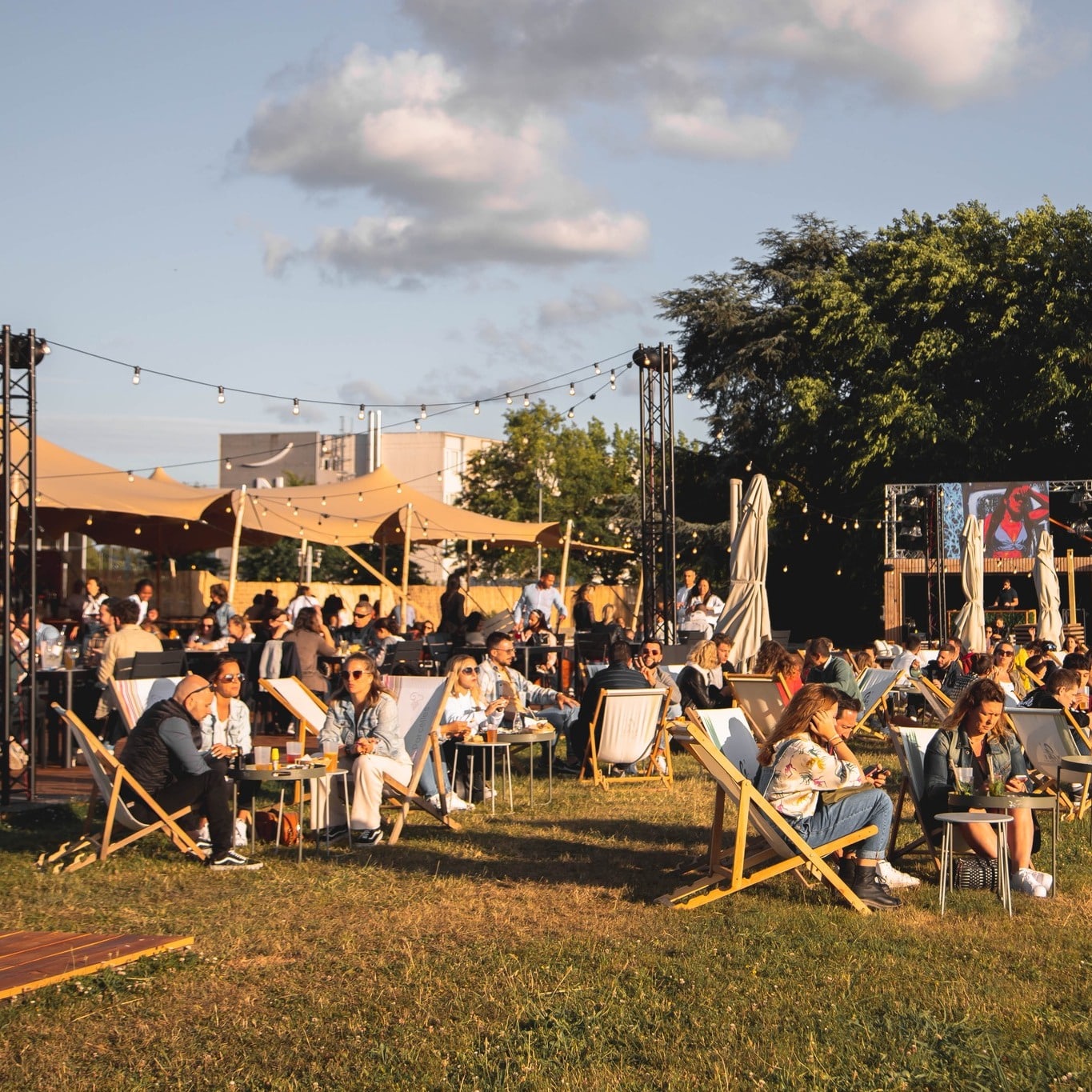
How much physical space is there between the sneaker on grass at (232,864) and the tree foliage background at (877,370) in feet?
88.3

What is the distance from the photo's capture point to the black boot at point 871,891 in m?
6.31

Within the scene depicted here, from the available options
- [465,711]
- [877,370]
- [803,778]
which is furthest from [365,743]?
[877,370]

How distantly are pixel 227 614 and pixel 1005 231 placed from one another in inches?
972

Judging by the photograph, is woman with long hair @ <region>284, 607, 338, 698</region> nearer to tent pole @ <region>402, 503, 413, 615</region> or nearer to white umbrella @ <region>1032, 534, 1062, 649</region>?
tent pole @ <region>402, 503, 413, 615</region>

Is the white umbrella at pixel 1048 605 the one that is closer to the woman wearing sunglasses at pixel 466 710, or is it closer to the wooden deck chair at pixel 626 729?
the wooden deck chair at pixel 626 729

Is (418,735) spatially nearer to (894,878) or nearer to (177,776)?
(177,776)

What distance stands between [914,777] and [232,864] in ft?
11.7

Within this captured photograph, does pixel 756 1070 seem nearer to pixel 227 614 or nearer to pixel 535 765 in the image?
pixel 535 765

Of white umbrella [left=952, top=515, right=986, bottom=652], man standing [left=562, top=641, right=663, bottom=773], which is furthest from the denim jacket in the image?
white umbrella [left=952, top=515, right=986, bottom=652]

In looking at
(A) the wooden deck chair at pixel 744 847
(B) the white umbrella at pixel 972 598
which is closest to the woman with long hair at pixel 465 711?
(A) the wooden deck chair at pixel 744 847

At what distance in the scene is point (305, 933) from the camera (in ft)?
19.3

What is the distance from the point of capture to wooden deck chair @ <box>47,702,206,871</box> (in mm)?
7418

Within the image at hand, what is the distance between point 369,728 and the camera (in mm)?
8453

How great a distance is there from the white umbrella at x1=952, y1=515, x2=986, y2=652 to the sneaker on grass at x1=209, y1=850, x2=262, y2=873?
12.6 m
